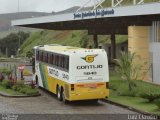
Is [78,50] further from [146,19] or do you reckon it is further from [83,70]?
[146,19]

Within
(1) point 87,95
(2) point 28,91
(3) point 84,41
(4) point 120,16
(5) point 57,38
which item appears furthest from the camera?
(5) point 57,38

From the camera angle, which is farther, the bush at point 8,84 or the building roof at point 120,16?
the building roof at point 120,16

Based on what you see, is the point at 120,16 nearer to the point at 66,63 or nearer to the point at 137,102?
the point at 66,63

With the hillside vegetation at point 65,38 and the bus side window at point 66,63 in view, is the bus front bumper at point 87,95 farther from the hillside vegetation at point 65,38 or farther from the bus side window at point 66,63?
the hillside vegetation at point 65,38

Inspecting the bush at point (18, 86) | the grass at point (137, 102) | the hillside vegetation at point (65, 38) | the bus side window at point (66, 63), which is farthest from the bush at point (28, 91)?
the hillside vegetation at point (65, 38)

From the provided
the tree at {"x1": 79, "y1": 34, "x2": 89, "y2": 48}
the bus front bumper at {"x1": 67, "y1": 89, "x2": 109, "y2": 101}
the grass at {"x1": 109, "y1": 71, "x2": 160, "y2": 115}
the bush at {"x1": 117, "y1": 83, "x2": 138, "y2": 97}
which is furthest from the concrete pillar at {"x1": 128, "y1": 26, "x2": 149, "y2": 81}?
the tree at {"x1": 79, "y1": 34, "x2": 89, "y2": 48}

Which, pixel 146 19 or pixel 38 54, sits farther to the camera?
pixel 146 19

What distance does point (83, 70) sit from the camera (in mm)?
25734

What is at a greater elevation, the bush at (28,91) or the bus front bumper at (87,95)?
the bus front bumper at (87,95)

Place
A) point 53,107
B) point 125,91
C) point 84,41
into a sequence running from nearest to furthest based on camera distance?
point 53,107
point 125,91
point 84,41

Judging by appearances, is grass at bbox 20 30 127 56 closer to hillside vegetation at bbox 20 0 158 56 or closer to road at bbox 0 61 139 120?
hillside vegetation at bbox 20 0 158 56

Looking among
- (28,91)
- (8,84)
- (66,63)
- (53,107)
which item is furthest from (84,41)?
(53,107)

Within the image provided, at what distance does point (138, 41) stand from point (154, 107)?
49.0 ft

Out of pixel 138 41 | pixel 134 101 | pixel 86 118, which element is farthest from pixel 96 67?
pixel 138 41
